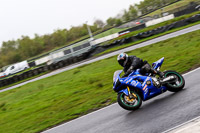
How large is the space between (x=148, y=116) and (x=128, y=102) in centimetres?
92

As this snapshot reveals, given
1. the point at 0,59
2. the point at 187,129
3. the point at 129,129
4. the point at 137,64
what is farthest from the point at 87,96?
the point at 0,59

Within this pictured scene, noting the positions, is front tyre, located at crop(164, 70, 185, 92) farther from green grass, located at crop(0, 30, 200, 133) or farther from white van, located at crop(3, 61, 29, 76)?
white van, located at crop(3, 61, 29, 76)

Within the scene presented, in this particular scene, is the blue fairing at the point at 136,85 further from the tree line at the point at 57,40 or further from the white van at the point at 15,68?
the tree line at the point at 57,40

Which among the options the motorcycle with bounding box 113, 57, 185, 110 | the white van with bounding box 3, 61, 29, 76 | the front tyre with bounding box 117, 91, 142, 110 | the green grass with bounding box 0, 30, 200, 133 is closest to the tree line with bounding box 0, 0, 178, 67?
the white van with bounding box 3, 61, 29, 76

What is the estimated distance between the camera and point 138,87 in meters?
7.38

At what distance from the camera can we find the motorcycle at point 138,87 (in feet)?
23.7

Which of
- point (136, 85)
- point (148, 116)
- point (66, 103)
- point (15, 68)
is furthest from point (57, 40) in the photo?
point (148, 116)

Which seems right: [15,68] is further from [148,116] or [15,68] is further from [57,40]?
[148,116]

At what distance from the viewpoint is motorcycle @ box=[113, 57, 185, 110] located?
721 centimetres

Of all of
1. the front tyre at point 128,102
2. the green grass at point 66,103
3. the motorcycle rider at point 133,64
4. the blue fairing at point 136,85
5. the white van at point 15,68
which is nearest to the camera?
the front tyre at point 128,102

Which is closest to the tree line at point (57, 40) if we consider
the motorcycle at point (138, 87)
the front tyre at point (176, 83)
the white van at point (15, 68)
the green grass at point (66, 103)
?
the white van at point (15, 68)

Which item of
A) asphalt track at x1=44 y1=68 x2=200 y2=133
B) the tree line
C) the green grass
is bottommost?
the green grass

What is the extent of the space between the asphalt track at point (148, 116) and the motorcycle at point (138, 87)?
0.24 m

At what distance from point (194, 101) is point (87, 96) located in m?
5.68
